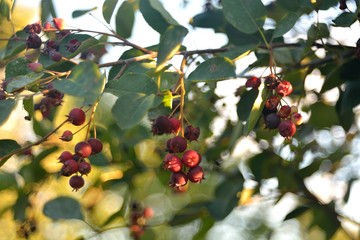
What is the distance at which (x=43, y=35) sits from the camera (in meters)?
1.37

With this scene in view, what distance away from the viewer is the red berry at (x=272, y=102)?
1.17 metres

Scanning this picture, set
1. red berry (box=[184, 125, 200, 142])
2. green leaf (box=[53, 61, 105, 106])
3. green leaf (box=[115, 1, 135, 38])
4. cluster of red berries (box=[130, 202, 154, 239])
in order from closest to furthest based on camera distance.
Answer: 1. green leaf (box=[53, 61, 105, 106])
2. red berry (box=[184, 125, 200, 142])
3. green leaf (box=[115, 1, 135, 38])
4. cluster of red berries (box=[130, 202, 154, 239])

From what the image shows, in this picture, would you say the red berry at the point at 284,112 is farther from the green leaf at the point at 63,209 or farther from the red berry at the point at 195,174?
the green leaf at the point at 63,209

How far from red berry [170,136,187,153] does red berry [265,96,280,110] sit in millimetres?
168

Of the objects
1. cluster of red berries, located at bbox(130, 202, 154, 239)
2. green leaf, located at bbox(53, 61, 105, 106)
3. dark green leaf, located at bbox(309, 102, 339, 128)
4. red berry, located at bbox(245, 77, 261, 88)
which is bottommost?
cluster of red berries, located at bbox(130, 202, 154, 239)

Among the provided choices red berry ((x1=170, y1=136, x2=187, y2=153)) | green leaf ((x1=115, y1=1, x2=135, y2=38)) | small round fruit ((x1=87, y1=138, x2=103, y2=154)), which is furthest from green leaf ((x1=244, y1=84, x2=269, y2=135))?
green leaf ((x1=115, y1=1, x2=135, y2=38))

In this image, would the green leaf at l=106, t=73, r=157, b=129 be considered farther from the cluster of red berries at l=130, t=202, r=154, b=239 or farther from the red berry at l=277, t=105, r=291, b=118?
the cluster of red berries at l=130, t=202, r=154, b=239

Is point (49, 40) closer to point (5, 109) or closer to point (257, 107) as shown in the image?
point (5, 109)

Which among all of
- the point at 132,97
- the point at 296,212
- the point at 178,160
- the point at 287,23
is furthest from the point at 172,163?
the point at 296,212

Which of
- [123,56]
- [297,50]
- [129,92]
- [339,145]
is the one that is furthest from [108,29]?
[339,145]

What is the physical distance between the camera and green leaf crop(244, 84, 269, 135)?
1134mm

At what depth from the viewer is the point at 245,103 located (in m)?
1.45

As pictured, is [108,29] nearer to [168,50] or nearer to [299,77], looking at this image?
[168,50]

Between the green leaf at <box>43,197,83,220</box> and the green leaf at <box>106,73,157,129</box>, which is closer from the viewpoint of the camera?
the green leaf at <box>106,73,157,129</box>
